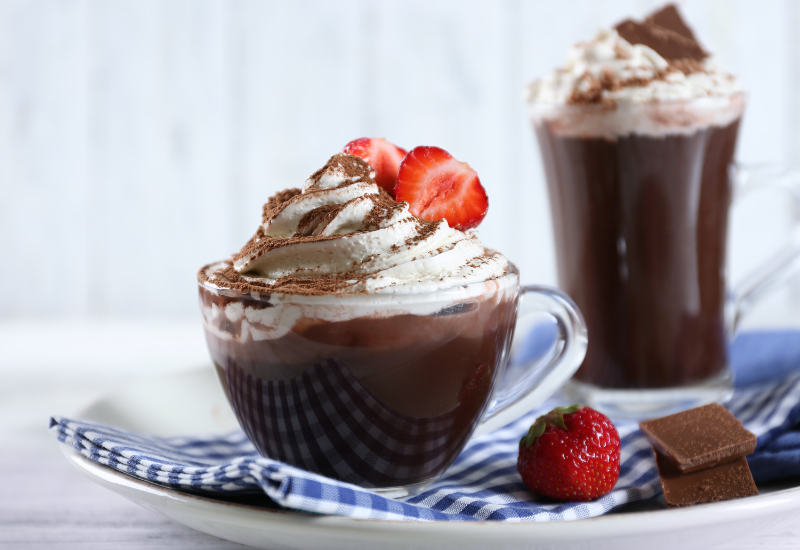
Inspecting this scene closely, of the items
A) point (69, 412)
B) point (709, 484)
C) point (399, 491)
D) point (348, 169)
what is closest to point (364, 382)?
point (399, 491)

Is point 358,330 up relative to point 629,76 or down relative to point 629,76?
down

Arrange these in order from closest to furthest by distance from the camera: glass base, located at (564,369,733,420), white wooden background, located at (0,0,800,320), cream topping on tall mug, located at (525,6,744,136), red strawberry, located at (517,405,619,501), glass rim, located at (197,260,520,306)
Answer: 1. glass rim, located at (197,260,520,306)
2. red strawberry, located at (517,405,619,501)
3. cream topping on tall mug, located at (525,6,744,136)
4. glass base, located at (564,369,733,420)
5. white wooden background, located at (0,0,800,320)

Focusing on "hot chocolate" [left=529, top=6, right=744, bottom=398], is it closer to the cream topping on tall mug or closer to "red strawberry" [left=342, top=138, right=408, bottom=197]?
the cream topping on tall mug

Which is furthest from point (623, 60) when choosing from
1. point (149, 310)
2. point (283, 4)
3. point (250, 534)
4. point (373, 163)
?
point (149, 310)

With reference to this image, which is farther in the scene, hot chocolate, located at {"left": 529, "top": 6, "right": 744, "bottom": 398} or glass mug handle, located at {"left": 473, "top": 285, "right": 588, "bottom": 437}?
hot chocolate, located at {"left": 529, "top": 6, "right": 744, "bottom": 398}

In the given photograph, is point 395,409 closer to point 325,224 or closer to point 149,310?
point 325,224

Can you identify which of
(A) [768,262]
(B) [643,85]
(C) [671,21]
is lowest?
(A) [768,262]

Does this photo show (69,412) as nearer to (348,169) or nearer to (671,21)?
(348,169)

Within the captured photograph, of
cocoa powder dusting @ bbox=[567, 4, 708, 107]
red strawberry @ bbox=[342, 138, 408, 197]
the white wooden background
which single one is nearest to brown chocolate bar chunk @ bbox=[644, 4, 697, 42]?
cocoa powder dusting @ bbox=[567, 4, 708, 107]
